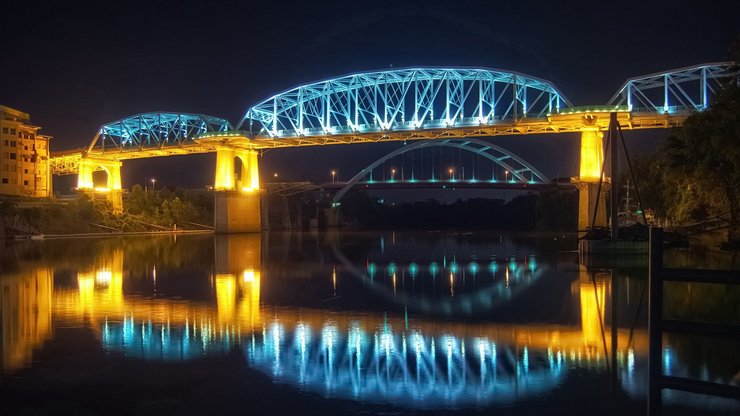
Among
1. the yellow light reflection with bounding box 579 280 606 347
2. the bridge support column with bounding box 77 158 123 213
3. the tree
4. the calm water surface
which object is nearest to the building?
the bridge support column with bounding box 77 158 123 213

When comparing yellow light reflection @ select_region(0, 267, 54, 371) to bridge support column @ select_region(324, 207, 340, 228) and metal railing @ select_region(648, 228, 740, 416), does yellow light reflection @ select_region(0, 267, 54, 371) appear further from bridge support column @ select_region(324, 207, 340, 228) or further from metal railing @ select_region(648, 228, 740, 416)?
bridge support column @ select_region(324, 207, 340, 228)

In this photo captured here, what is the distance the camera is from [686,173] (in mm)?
34625

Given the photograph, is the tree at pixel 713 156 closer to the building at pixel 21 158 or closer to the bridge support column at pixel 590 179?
the bridge support column at pixel 590 179

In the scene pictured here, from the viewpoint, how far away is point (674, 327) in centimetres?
489

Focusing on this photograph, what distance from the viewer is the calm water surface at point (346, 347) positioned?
8250 mm

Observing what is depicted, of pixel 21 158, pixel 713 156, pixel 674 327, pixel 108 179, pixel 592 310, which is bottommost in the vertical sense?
pixel 592 310

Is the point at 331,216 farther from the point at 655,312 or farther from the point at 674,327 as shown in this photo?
the point at 674,327

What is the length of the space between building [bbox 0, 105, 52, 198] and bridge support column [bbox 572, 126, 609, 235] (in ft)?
217

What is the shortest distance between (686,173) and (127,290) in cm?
2947

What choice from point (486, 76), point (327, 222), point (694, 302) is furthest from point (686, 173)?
point (327, 222)

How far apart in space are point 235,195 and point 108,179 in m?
35.4

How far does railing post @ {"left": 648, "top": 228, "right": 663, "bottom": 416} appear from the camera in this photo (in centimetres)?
494

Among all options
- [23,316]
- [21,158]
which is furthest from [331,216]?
[23,316]

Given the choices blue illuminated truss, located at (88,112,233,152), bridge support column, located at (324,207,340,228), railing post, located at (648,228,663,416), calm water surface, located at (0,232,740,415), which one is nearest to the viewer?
railing post, located at (648,228,663,416)
